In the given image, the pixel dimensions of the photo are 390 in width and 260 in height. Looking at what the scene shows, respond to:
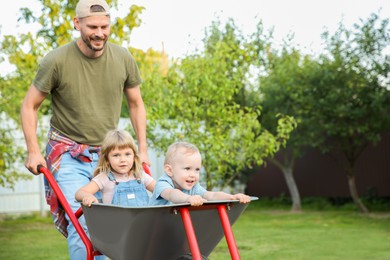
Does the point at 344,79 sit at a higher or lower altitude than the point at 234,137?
higher

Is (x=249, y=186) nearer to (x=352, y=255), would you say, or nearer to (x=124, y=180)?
(x=352, y=255)

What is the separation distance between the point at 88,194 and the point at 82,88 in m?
0.83

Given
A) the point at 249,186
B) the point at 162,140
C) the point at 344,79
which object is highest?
the point at 344,79

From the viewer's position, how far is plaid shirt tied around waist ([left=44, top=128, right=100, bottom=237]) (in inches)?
158

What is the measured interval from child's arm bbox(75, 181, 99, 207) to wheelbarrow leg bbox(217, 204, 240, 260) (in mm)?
555

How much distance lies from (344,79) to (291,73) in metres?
0.99

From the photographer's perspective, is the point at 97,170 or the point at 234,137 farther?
the point at 234,137

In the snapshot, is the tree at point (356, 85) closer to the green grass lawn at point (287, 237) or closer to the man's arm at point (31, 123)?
the green grass lawn at point (287, 237)

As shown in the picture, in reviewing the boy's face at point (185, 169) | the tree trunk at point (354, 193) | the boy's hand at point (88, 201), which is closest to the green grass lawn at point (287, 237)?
the tree trunk at point (354, 193)

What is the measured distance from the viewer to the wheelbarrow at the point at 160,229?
10.3 feet

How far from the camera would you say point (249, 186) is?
54.7 ft

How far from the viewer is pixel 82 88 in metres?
4.09

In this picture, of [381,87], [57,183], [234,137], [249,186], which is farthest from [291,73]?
[57,183]

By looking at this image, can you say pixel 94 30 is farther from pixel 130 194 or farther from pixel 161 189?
pixel 161 189
